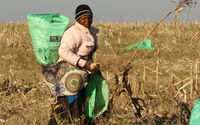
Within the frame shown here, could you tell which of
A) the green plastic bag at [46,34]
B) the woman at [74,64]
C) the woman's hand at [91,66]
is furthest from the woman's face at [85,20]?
the woman's hand at [91,66]

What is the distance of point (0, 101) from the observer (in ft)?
17.5

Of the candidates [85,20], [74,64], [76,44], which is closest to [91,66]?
[74,64]

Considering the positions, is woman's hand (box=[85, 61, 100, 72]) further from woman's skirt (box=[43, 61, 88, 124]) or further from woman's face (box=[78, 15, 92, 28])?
woman's face (box=[78, 15, 92, 28])

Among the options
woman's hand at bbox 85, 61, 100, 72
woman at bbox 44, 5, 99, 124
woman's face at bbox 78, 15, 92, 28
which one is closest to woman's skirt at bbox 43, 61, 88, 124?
woman at bbox 44, 5, 99, 124

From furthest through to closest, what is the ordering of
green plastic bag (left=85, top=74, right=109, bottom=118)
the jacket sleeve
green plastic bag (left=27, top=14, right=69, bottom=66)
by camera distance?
green plastic bag (left=85, top=74, right=109, bottom=118)
green plastic bag (left=27, top=14, right=69, bottom=66)
the jacket sleeve

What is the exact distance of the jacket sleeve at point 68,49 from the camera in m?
3.14

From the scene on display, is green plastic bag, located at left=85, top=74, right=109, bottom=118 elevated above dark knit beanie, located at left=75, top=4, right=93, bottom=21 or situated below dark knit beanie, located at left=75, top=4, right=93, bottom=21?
below

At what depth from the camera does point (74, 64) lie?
10.4 feet

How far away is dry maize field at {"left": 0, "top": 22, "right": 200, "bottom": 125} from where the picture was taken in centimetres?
352

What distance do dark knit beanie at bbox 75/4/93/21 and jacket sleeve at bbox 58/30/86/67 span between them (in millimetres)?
201

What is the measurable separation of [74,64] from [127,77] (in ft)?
1.75

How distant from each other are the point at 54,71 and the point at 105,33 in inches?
390

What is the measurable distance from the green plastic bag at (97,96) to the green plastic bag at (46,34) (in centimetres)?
53

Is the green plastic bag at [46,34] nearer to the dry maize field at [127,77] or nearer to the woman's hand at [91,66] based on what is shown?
the woman's hand at [91,66]
